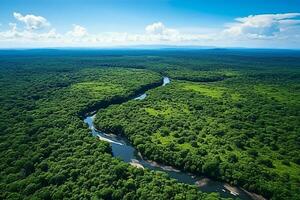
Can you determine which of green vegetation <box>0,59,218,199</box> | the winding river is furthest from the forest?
the winding river

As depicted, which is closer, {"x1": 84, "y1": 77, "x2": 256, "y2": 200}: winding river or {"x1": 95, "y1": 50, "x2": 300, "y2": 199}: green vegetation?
{"x1": 84, "y1": 77, "x2": 256, "y2": 200}: winding river

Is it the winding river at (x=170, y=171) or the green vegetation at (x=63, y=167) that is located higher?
the green vegetation at (x=63, y=167)

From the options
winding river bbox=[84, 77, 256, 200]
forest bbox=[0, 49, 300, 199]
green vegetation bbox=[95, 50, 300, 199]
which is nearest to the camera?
forest bbox=[0, 49, 300, 199]

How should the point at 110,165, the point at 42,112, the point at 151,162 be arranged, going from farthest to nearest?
the point at 42,112, the point at 151,162, the point at 110,165

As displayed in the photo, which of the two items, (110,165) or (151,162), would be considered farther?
(151,162)

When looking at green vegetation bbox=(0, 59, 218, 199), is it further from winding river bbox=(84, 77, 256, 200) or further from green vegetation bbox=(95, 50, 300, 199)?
green vegetation bbox=(95, 50, 300, 199)

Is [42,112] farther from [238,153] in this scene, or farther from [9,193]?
[238,153]

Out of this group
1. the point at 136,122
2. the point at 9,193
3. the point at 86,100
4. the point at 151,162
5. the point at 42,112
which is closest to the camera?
the point at 9,193

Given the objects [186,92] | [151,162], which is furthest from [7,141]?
[186,92]

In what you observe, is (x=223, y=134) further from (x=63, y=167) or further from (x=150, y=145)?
(x=63, y=167)

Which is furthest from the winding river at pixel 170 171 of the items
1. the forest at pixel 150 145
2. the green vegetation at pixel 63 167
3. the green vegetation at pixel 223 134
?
the green vegetation at pixel 63 167

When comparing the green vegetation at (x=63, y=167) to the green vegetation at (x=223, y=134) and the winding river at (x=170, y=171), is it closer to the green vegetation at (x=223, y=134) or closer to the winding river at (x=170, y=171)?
the winding river at (x=170, y=171)
